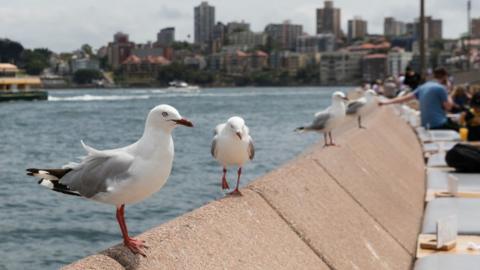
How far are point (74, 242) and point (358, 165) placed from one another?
463cm

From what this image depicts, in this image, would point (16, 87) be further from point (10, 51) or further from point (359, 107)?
point (359, 107)

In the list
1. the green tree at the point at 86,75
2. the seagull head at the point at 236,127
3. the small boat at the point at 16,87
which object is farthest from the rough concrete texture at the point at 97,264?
the green tree at the point at 86,75

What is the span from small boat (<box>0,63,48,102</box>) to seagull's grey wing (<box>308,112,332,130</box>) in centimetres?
7282

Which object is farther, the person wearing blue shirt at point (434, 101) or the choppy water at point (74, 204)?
the person wearing blue shirt at point (434, 101)

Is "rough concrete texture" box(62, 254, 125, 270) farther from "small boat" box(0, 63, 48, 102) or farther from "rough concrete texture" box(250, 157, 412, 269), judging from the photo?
"small boat" box(0, 63, 48, 102)

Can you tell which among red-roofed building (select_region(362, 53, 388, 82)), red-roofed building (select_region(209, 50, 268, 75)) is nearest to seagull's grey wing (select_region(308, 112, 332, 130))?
red-roofed building (select_region(362, 53, 388, 82))

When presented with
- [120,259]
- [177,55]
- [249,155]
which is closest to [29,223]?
[249,155]

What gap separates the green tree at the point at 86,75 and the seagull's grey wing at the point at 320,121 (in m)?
154

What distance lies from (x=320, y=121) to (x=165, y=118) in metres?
5.90

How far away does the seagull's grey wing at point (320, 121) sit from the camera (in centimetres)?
907

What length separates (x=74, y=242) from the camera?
10367 mm

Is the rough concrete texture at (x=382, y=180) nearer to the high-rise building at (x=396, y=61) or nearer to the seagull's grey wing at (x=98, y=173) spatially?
the seagull's grey wing at (x=98, y=173)

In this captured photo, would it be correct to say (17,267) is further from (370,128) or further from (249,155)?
(249,155)

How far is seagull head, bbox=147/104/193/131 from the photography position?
3.35 m
